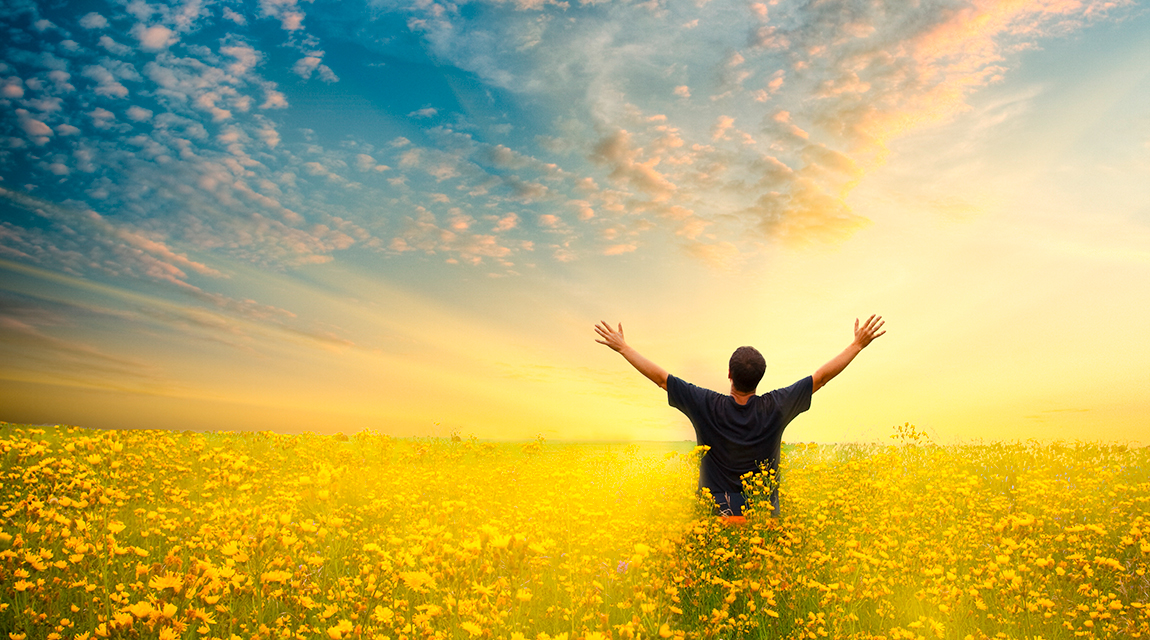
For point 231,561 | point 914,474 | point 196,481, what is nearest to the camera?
point 231,561

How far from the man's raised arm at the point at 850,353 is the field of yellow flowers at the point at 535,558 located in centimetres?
126

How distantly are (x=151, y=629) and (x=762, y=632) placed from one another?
154 inches

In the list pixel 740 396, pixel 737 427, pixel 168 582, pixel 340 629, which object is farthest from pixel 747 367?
pixel 168 582

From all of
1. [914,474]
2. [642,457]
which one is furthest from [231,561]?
[914,474]

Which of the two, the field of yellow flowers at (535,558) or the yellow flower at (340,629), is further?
the field of yellow flowers at (535,558)

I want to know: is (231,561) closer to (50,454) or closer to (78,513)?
(78,513)

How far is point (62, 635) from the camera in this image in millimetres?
3818

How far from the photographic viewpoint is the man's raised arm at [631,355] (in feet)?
19.5

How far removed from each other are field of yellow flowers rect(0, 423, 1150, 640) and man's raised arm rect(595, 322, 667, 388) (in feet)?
4.16

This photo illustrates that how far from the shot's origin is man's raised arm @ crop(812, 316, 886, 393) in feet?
19.1

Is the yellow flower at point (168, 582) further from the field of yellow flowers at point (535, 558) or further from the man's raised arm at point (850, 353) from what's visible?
the man's raised arm at point (850, 353)

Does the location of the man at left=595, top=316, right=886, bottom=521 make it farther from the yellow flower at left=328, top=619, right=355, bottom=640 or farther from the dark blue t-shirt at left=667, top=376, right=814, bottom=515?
the yellow flower at left=328, top=619, right=355, bottom=640

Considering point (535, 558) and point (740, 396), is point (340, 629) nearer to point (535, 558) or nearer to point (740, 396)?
point (535, 558)

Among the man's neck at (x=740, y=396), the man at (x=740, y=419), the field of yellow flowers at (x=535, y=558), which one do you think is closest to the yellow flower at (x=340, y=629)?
the field of yellow flowers at (x=535, y=558)
